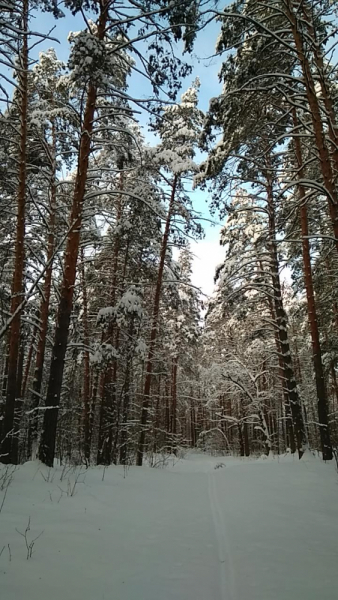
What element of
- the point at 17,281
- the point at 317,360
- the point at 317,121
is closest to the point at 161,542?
the point at 17,281

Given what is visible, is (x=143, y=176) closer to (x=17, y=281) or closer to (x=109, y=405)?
(x=17, y=281)

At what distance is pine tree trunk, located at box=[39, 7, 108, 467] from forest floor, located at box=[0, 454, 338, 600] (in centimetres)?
61

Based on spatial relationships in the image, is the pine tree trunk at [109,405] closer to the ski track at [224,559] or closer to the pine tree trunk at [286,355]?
the pine tree trunk at [286,355]

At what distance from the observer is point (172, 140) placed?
14203mm

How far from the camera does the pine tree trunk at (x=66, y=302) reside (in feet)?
23.7

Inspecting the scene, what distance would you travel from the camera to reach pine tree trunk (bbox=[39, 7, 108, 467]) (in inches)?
284

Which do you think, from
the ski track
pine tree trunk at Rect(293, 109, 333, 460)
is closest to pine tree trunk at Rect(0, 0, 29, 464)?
the ski track

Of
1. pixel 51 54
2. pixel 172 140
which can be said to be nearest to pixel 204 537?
pixel 172 140

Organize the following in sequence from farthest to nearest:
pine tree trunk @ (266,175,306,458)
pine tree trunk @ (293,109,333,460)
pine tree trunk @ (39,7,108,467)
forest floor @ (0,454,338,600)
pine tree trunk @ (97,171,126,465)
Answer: pine tree trunk @ (97,171,126,465) → pine tree trunk @ (266,175,306,458) → pine tree trunk @ (293,109,333,460) → pine tree trunk @ (39,7,108,467) → forest floor @ (0,454,338,600)

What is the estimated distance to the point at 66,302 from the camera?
7.78 metres

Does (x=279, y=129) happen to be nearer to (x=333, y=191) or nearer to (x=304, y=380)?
(x=333, y=191)

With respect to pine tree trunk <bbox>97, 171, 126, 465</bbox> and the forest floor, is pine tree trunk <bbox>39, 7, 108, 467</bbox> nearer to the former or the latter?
the forest floor

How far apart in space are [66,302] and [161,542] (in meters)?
5.15

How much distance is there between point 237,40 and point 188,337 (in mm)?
19038
